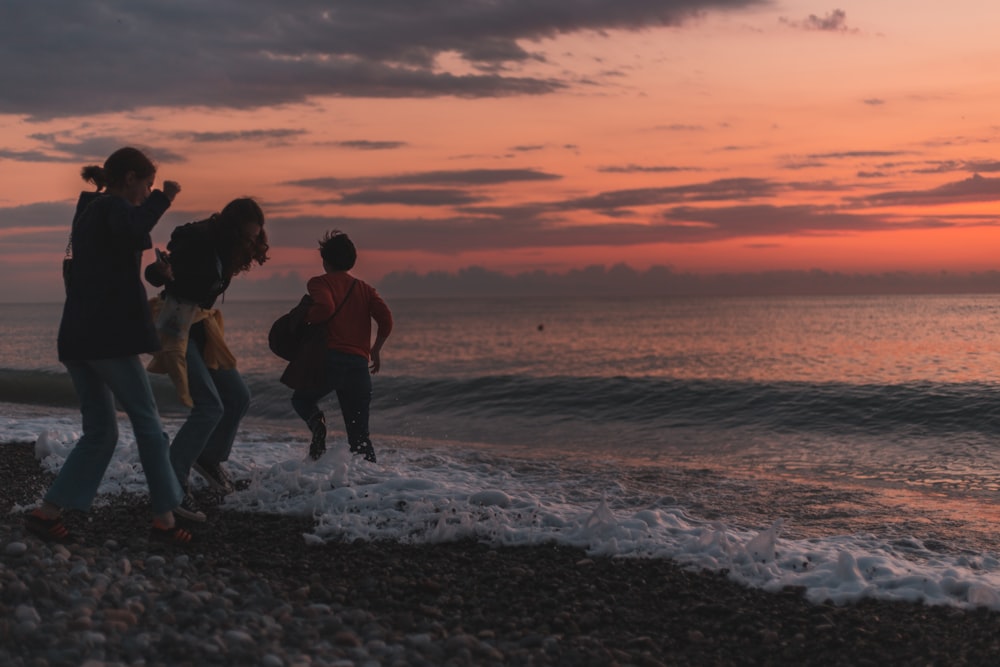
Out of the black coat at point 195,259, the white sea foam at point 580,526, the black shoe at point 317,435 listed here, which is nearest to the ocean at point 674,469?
the white sea foam at point 580,526

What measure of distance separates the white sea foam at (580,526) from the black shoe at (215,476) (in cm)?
14

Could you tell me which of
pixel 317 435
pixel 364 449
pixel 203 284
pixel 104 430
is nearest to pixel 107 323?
pixel 104 430

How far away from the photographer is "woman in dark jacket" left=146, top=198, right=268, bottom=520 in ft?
20.5

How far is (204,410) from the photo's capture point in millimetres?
6570

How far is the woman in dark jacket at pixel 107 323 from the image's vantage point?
509 cm

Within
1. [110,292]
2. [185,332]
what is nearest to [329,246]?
[185,332]

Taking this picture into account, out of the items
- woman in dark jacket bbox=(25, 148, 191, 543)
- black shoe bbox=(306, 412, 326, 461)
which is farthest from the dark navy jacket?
black shoe bbox=(306, 412, 326, 461)

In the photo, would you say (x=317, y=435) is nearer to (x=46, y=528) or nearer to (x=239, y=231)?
(x=239, y=231)

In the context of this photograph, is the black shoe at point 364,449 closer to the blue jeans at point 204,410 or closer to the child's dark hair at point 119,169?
the blue jeans at point 204,410

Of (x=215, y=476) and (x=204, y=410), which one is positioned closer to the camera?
(x=204, y=410)

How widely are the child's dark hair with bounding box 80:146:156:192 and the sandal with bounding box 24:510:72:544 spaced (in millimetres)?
2147

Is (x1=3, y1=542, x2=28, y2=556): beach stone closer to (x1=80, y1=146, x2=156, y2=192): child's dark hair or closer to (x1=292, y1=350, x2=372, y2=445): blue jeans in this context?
(x1=80, y1=146, x2=156, y2=192): child's dark hair

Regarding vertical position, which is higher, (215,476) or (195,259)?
(195,259)

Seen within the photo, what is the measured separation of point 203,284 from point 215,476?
2020 millimetres
